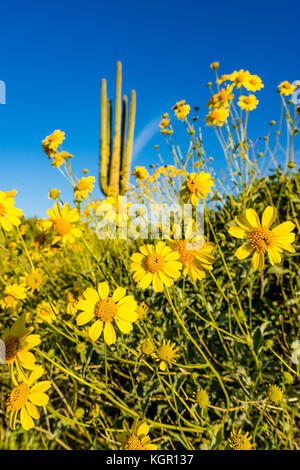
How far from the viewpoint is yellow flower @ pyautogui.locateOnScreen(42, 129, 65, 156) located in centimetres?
177

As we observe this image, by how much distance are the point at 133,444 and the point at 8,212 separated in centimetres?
92

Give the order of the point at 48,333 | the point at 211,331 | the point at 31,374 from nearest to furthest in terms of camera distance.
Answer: the point at 31,374, the point at 211,331, the point at 48,333

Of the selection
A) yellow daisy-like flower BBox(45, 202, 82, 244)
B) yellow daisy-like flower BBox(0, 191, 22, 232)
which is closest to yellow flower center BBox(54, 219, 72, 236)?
yellow daisy-like flower BBox(45, 202, 82, 244)

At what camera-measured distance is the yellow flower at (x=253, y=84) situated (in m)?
1.77

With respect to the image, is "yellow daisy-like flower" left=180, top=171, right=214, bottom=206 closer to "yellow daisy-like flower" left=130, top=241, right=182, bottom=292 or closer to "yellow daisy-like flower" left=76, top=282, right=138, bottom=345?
"yellow daisy-like flower" left=130, top=241, right=182, bottom=292

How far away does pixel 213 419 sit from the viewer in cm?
141

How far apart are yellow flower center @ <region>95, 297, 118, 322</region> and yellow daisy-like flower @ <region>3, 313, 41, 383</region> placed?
19 cm

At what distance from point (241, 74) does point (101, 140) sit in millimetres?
7514

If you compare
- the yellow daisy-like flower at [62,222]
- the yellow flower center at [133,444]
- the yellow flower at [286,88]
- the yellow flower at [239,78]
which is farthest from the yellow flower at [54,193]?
the yellow flower at [286,88]

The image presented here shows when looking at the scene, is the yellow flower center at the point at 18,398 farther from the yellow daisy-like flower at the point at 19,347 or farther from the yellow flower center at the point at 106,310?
the yellow flower center at the point at 106,310

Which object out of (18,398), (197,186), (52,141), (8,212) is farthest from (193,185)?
(52,141)

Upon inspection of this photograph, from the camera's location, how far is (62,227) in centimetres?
123

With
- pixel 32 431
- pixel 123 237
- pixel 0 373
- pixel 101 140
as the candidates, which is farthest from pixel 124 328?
pixel 101 140
